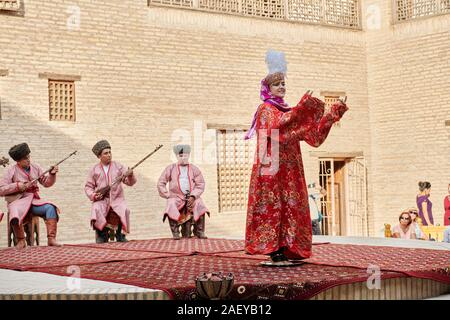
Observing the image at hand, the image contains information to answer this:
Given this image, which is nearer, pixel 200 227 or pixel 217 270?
pixel 217 270

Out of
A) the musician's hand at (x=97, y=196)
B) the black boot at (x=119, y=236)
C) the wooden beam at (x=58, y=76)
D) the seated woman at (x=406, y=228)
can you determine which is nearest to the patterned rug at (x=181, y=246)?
the black boot at (x=119, y=236)

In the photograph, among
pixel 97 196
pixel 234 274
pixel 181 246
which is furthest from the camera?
pixel 97 196

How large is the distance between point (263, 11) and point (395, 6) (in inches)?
108

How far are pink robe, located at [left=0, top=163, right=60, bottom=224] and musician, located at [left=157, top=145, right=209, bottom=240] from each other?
5.75 ft

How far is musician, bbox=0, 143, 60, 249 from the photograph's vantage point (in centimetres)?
1154

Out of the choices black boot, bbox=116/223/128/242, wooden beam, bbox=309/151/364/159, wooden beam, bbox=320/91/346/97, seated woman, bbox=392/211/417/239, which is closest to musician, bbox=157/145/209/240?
black boot, bbox=116/223/128/242

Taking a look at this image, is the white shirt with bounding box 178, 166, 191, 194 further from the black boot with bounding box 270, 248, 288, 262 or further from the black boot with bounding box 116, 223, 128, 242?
the black boot with bounding box 270, 248, 288, 262

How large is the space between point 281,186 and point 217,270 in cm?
92

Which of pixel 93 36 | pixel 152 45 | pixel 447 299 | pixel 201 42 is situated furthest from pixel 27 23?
pixel 447 299

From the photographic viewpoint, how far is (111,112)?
1548 centimetres

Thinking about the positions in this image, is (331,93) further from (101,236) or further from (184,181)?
(101,236)

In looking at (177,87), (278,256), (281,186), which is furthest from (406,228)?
(177,87)

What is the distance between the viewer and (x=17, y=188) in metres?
11.5
